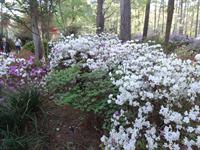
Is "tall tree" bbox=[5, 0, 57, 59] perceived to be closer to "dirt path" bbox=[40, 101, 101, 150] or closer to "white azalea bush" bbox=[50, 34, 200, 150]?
"dirt path" bbox=[40, 101, 101, 150]

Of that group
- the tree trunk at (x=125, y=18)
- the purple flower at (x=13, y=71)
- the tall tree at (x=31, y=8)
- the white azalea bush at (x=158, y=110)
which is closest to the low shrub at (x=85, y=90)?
the white azalea bush at (x=158, y=110)

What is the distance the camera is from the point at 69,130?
177 inches

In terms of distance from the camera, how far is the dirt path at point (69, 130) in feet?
14.0

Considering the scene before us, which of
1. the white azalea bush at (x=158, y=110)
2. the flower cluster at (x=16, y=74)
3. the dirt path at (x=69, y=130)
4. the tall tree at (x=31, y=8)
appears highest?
the tall tree at (x=31, y=8)

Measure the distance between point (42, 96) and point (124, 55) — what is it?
1.53 metres

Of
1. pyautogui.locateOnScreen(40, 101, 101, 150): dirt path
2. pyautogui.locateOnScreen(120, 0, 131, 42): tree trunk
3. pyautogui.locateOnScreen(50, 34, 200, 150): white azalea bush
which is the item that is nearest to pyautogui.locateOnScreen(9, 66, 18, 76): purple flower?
pyautogui.locateOnScreen(40, 101, 101, 150): dirt path

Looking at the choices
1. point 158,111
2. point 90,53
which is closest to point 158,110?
point 158,111

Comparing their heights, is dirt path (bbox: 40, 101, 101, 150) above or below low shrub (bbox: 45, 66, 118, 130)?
below

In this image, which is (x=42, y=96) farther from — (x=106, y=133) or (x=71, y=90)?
(x=106, y=133)

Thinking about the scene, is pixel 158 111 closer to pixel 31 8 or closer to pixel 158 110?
pixel 158 110

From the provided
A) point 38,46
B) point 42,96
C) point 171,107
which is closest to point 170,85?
point 171,107

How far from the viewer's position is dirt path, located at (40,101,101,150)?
4.27m

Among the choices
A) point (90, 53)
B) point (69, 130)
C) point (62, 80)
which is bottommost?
point (69, 130)

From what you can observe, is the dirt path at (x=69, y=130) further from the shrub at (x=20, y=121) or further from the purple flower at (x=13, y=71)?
the purple flower at (x=13, y=71)
